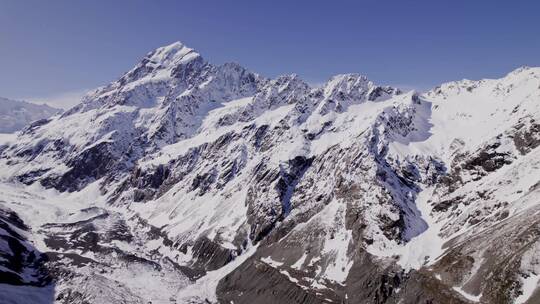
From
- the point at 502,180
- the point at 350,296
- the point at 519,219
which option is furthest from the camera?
the point at 502,180

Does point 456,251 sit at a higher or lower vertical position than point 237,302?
higher

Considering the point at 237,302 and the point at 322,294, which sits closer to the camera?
the point at 322,294

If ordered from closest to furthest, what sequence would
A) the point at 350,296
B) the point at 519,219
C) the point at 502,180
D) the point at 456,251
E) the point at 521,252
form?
1. the point at 521,252
2. the point at 519,219
3. the point at 456,251
4. the point at 350,296
5. the point at 502,180

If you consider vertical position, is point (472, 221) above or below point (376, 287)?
above

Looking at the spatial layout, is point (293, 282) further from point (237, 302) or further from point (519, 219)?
point (519, 219)

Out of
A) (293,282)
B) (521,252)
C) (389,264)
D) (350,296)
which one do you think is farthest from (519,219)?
(293,282)

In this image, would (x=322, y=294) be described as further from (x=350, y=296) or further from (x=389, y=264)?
(x=389, y=264)

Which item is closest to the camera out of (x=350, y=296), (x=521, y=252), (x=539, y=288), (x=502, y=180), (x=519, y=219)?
(x=539, y=288)

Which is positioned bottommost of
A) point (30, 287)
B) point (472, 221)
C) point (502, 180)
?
point (30, 287)

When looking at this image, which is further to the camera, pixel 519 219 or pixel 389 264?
pixel 389 264

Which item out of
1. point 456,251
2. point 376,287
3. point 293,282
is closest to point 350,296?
point 376,287
